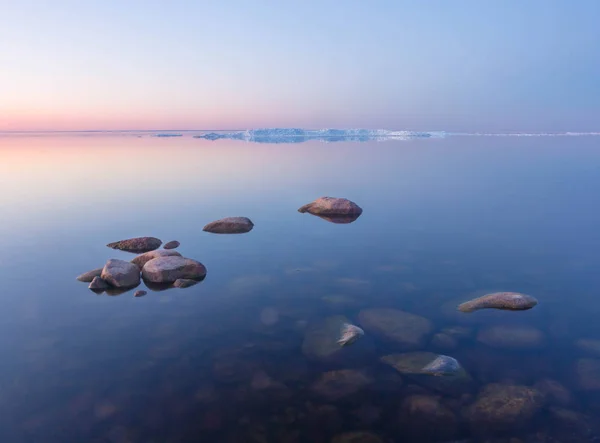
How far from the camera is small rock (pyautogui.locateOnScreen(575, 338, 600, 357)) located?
7492mm

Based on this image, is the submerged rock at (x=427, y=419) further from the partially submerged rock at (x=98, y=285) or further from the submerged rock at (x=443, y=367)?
the partially submerged rock at (x=98, y=285)

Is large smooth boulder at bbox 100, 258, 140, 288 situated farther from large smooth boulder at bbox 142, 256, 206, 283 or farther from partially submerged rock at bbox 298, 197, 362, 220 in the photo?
partially submerged rock at bbox 298, 197, 362, 220

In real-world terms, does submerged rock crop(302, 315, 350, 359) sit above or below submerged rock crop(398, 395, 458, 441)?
above

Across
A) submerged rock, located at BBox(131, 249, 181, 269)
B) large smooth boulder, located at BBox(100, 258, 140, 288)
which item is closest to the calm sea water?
large smooth boulder, located at BBox(100, 258, 140, 288)

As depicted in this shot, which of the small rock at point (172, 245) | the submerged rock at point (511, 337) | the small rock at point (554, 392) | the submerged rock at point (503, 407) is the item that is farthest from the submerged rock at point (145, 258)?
the small rock at point (554, 392)

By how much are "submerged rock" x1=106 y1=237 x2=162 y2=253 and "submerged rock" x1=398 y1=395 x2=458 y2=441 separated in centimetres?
1052

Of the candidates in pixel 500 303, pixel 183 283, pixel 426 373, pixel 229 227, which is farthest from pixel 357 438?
pixel 229 227

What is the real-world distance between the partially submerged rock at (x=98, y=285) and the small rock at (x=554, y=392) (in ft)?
32.4

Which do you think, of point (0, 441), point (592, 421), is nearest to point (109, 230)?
point (0, 441)

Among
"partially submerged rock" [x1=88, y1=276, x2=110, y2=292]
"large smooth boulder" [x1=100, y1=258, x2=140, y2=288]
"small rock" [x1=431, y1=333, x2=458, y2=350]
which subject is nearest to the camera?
"small rock" [x1=431, y1=333, x2=458, y2=350]

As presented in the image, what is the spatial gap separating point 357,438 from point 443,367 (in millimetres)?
2229

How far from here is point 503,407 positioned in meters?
6.01

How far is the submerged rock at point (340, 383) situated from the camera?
251 inches

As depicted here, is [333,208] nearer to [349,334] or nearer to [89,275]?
[89,275]
